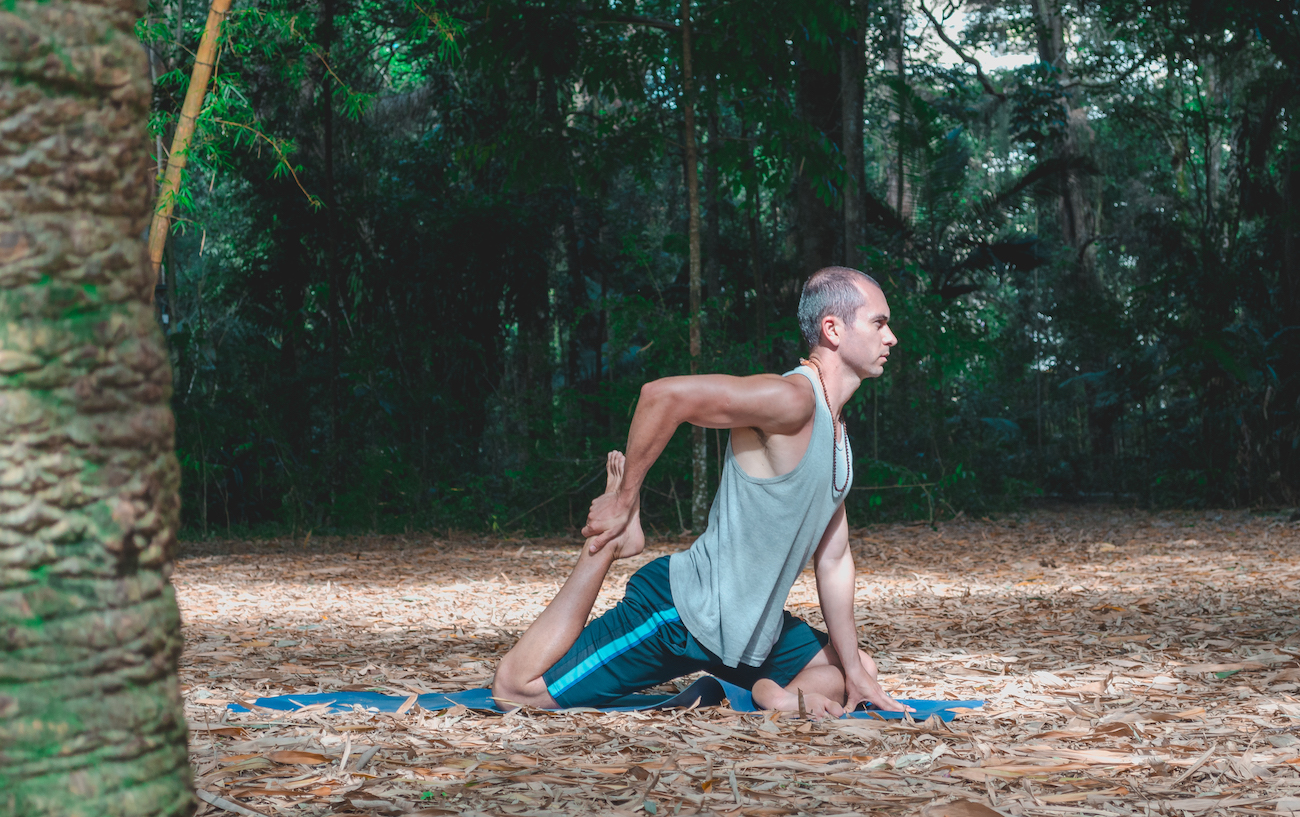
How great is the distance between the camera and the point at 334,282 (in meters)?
10.9

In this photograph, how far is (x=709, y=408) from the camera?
282cm

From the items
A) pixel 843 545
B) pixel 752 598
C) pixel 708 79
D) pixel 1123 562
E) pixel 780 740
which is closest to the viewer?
pixel 780 740

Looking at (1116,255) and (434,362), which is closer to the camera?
(434,362)

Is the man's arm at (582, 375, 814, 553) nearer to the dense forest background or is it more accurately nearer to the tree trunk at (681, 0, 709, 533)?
the tree trunk at (681, 0, 709, 533)

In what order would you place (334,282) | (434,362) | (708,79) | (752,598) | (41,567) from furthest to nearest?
1. (434,362)
2. (334,282)
3. (708,79)
4. (752,598)
5. (41,567)

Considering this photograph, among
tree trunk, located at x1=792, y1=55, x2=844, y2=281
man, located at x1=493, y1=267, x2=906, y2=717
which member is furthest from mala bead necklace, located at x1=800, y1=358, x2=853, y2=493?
tree trunk, located at x1=792, y1=55, x2=844, y2=281

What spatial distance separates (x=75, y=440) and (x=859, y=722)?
2362mm

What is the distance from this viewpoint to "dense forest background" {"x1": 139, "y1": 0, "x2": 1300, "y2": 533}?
8789 mm

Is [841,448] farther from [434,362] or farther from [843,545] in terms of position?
[434,362]

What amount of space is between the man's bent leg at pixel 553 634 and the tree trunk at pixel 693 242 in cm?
514

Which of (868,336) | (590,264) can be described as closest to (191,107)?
(868,336)

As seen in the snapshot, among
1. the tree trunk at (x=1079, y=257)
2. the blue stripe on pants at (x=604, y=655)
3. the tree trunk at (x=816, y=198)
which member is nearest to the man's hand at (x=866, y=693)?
the blue stripe on pants at (x=604, y=655)

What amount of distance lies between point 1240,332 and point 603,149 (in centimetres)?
694

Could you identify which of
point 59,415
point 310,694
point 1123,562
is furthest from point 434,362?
point 59,415
